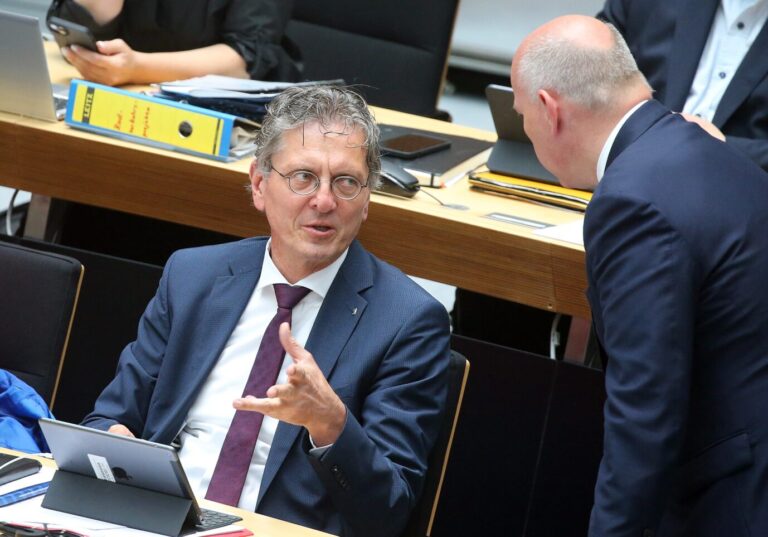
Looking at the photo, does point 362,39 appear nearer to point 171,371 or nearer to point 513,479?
point 513,479

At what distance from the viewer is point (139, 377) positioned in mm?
2277

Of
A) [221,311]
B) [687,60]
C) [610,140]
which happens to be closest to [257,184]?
[221,311]

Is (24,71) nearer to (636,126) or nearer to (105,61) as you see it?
(105,61)

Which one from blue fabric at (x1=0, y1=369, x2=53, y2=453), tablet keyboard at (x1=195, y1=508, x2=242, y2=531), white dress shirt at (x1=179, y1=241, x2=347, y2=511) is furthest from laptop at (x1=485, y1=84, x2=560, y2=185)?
tablet keyboard at (x1=195, y1=508, x2=242, y2=531)

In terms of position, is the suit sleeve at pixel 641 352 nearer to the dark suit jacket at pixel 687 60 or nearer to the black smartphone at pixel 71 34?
the dark suit jacket at pixel 687 60

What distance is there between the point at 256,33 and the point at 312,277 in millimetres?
1631

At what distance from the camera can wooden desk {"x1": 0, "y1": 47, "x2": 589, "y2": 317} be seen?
2717mm

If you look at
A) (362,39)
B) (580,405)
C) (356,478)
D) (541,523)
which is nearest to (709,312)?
(356,478)

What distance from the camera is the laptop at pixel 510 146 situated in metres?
2.99

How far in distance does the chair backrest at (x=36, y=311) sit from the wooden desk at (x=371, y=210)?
0.66 m

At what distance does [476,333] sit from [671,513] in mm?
1314

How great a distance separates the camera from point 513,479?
2910 mm

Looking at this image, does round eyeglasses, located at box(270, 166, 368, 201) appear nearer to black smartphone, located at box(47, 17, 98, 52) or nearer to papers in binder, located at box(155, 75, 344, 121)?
papers in binder, located at box(155, 75, 344, 121)

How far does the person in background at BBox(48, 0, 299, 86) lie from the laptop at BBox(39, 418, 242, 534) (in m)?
1.94
